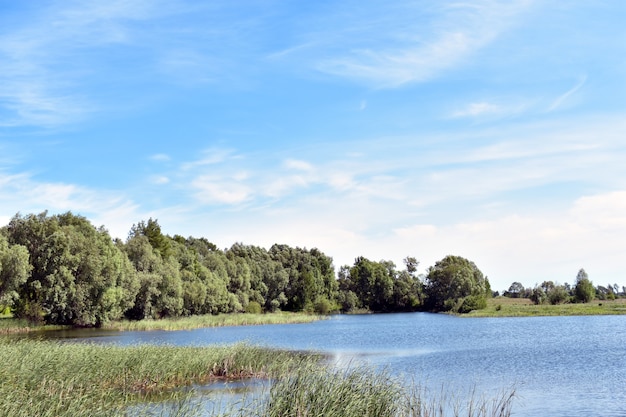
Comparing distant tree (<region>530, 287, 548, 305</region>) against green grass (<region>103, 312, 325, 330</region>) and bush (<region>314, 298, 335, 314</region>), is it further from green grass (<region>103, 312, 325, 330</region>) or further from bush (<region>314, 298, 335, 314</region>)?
green grass (<region>103, 312, 325, 330</region>)

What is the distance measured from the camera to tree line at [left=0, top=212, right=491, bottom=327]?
58.9 m

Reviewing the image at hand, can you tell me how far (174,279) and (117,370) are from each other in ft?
184

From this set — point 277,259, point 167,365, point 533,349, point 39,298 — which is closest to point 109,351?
point 167,365

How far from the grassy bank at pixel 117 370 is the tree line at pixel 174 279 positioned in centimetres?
3169

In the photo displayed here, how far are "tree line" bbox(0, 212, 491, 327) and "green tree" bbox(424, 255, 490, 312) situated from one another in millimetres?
251

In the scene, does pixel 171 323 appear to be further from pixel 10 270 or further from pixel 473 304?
pixel 473 304

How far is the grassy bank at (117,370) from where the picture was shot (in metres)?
16.8

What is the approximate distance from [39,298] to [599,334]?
50639 mm

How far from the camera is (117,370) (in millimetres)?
21391

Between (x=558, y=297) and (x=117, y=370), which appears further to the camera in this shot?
(x=558, y=297)

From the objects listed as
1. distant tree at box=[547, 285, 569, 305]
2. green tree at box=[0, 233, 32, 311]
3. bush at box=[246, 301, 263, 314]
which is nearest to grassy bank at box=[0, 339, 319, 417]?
green tree at box=[0, 233, 32, 311]

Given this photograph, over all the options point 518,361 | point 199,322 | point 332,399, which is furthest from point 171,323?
point 332,399

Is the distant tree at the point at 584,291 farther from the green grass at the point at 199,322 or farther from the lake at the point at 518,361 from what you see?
the lake at the point at 518,361

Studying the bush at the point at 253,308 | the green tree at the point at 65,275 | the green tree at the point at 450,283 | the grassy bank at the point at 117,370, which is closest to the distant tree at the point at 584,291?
the green tree at the point at 450,283
